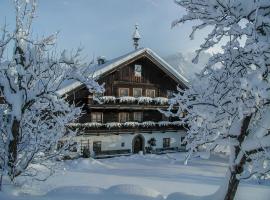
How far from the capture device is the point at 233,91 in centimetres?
755

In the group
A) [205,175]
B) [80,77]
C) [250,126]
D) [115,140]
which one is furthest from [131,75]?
[250,126]

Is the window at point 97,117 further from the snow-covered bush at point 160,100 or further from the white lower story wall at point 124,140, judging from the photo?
the snow-covered bush at point 160,100

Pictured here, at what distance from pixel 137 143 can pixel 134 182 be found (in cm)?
1396

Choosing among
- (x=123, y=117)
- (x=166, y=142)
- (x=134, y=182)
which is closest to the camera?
(x=134, y=182)

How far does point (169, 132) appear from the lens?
34219 millimetres

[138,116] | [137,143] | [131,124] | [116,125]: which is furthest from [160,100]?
[116,125]

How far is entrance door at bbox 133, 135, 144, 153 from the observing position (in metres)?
32.0

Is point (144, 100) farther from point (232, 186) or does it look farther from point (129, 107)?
point (232, 186)

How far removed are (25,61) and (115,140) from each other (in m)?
20.3

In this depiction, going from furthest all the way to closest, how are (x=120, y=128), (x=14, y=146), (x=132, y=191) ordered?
1. (x=120, y=128)
2. (x=14, y=146)
3. (x=132, y=191)

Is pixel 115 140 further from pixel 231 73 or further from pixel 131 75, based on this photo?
pixel 231 73

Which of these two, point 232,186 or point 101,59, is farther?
point 101,59

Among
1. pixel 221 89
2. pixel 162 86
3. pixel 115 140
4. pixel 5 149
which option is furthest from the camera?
pixel 162 86

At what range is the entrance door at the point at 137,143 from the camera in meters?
32.0
